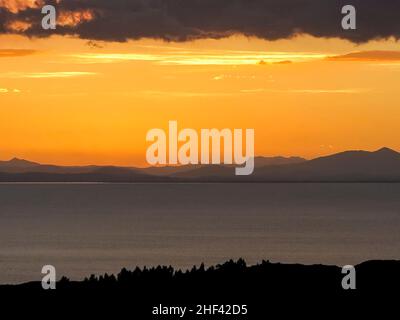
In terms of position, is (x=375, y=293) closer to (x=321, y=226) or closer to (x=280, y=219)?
(x=321, y=226)

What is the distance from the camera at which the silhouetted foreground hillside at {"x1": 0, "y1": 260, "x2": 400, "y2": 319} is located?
102 feet

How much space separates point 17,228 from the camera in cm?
15512

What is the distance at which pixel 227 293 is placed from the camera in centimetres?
3231

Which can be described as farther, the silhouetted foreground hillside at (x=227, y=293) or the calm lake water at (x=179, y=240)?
the calm lake water at (x=179, y=240)

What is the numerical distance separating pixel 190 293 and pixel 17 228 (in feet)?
414

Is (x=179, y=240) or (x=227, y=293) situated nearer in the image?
(x=227, y=293)

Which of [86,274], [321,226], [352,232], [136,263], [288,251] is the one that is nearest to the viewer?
[86,274]

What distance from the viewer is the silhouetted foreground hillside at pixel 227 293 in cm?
3108

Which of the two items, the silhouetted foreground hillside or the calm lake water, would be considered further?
the calm lake water

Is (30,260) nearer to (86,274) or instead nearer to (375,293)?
(86,274)
